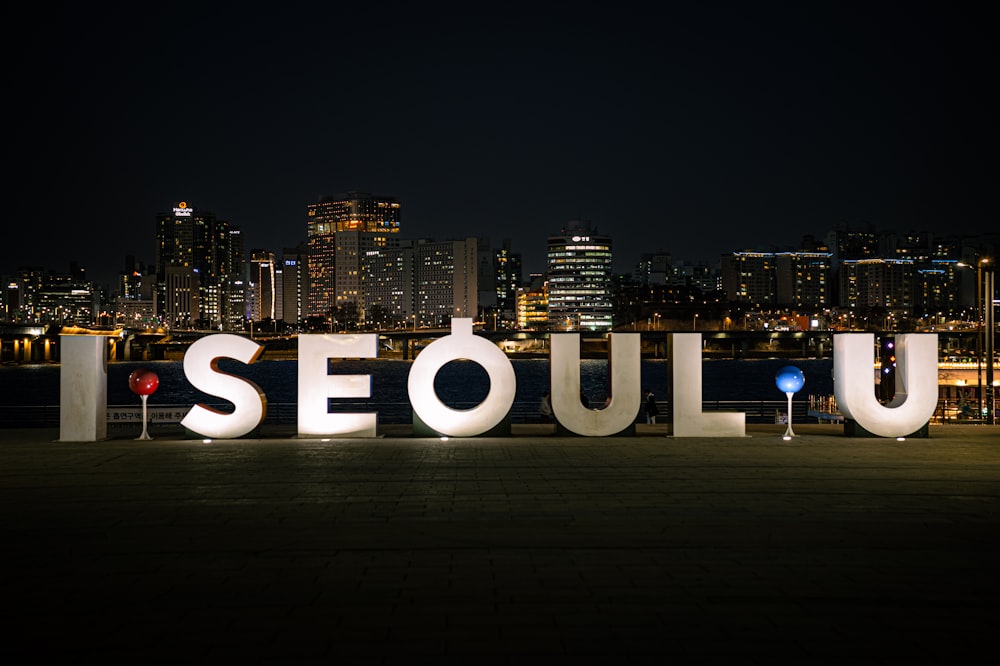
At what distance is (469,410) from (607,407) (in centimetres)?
325

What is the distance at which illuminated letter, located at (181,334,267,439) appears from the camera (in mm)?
21438

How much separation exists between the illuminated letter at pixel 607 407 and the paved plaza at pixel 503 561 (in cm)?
435

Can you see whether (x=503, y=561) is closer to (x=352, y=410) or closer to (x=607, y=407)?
(x=607, y=407)

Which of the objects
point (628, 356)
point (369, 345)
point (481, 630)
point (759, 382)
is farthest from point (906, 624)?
point (759, 382)

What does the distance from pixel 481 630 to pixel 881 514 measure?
23.0 ft

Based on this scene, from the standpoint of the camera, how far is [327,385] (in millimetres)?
22031

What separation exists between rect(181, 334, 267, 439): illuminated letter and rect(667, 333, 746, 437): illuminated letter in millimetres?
9518

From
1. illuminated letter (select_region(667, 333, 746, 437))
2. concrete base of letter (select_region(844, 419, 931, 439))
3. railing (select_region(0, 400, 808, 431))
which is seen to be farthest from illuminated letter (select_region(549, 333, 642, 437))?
concrete base of letter (select_region(844, 419, 931, 439))

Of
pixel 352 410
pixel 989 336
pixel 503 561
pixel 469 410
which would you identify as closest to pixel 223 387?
pixel 469 410

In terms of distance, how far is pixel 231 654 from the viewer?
22.4 feet

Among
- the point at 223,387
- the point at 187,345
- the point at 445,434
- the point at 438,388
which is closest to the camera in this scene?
the point at 223,387

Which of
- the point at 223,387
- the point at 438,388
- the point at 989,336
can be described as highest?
the point at 989,336

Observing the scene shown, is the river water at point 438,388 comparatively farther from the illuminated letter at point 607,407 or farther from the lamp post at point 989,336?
the illuminated letter at point 607,407

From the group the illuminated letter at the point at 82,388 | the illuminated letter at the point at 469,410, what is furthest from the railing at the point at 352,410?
the illuminated letter at the point at 82,388
